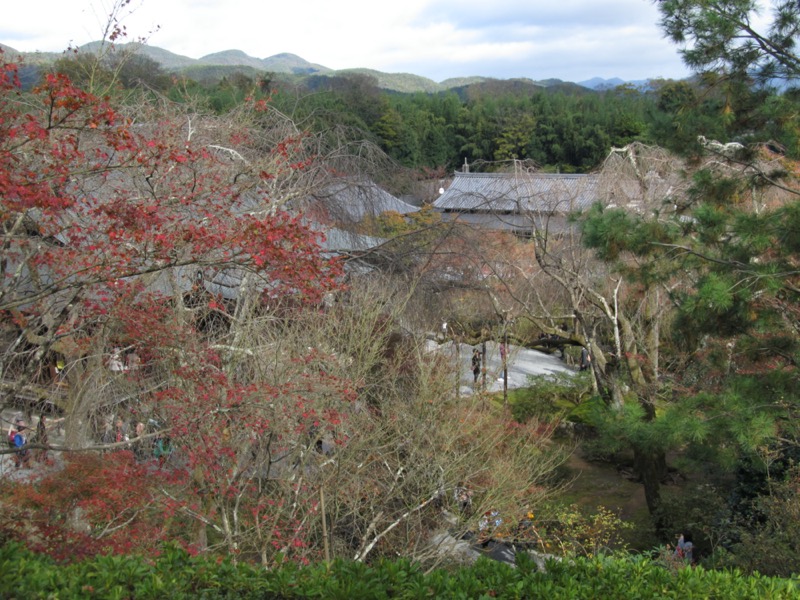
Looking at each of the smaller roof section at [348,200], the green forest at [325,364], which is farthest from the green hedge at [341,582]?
the smaller roof section at [348,200]

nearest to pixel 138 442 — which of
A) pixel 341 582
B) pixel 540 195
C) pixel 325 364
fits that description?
pixel 325 364

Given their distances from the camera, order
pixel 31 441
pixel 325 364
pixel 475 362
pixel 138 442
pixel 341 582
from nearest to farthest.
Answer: pixel 341 582, pixel 31 441, pixel 138 442, pixel 325 364, pixel 475 362

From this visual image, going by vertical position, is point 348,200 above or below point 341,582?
above

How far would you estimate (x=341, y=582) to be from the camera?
3391 mm

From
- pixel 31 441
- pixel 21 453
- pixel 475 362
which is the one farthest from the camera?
pixel 475 362

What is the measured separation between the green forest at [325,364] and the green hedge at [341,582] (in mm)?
13

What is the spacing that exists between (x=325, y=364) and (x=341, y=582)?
364cm

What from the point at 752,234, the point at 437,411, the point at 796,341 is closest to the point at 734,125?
the point at 752,234

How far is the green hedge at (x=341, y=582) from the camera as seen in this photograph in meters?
3.22

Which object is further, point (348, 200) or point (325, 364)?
point (348, 200)

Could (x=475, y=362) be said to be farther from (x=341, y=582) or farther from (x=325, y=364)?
(x=341, y=582)

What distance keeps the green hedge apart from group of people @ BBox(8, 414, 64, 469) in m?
1.08

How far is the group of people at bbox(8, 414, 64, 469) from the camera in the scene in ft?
16.3

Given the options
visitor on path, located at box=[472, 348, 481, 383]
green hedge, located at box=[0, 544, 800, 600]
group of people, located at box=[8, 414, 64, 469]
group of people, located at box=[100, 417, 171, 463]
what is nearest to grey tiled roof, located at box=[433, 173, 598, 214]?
visitor on path, located at box=[472, 348, 481, 383]
